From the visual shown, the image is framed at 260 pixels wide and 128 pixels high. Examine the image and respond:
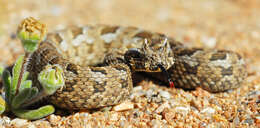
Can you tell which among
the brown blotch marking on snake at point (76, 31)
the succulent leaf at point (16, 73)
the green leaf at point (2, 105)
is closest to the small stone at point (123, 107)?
the succulent leaf at point (16, 73)

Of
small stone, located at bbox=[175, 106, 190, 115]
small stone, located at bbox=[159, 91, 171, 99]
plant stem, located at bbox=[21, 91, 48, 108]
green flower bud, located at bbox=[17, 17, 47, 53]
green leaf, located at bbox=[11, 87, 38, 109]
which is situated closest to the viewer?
green flower bud, located at bbox=[17, 17, 47, 53]

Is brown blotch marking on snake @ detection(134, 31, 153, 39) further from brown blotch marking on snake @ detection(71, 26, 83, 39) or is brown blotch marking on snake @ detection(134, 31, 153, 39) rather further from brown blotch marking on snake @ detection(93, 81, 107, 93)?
brown blotch marking on snake @ detection(93, 81, 107, 93)

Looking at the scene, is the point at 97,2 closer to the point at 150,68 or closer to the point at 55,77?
the point at 150,68

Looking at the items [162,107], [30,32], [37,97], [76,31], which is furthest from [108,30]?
[30,32]

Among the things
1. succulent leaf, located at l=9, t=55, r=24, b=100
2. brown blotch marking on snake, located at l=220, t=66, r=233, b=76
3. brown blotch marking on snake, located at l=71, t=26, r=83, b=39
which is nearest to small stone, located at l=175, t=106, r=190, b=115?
brown blotch marking on snake, located at l=220, t=66, r=233, b=76

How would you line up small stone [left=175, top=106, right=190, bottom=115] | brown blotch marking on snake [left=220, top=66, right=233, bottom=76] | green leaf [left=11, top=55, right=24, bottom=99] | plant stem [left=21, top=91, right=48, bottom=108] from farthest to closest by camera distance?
brown blotch marking on snake [left=220, top=66, right=233, bottom=76] < small stone [left=175, top=106, right=190, bottom=115] < green leaf [left=11, top=55, right=24, bottom=99] < plant stem [left=21, top=91, right=48, bottom=108]

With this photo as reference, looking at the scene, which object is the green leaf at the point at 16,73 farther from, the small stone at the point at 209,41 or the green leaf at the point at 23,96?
the small stone at the point at 209,41
